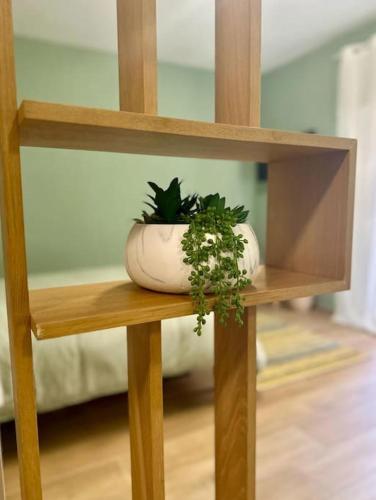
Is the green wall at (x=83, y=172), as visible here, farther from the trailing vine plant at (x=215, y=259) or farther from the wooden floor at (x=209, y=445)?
the trailing vine plant at (x=215, y=259)

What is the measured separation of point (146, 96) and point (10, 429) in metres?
1.59

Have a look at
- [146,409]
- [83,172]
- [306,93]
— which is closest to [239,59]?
[146,409]

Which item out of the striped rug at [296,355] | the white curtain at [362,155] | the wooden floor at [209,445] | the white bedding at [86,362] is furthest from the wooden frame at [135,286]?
the white curtain at [362,155]

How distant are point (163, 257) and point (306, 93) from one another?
3310 mm

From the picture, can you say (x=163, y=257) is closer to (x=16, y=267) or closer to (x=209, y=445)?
(x=16, y=267)

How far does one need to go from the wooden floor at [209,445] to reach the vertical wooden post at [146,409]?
641mm

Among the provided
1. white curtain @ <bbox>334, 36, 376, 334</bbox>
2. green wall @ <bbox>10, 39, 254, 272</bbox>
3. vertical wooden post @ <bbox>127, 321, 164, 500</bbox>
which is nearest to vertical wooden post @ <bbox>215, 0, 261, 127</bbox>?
vertical wooden post @ <bbox>127, 321, 164, 500</bbox>

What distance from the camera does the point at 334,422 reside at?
5.55ft

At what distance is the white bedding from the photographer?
145 cm

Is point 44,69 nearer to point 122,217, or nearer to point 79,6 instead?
point 79,6

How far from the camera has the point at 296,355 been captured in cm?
240

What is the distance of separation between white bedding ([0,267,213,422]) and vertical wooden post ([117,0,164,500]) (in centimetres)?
77

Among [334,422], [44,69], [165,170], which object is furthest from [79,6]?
[334,422]

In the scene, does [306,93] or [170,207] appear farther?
[306,93]
